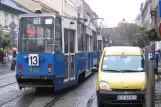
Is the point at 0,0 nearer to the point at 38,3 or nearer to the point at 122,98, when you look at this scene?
the point at 38,3

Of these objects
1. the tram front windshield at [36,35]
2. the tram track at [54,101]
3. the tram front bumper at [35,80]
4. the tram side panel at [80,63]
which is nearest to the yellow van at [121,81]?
the tram track at [54,101]

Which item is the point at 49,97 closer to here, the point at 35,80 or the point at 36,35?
the point at 35,80

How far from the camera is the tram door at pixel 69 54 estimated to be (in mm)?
13961

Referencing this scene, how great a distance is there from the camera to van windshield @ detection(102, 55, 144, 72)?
10.8 m

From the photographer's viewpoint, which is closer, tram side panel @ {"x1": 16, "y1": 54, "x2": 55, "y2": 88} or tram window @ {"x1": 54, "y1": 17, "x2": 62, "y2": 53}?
tram side panel @ {"x1": 16, "y1": 54, "x2": 55, "y2": 88}

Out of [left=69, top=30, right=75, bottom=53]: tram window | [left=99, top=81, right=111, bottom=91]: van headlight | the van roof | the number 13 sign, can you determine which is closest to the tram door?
[left=69, top=30, right=75, bottom=53]: tram window

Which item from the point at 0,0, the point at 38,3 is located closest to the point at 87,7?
the point at 38,3

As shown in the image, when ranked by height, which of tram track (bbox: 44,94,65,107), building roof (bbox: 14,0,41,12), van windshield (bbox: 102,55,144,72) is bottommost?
tram track (bbox: 44,94,65,107)

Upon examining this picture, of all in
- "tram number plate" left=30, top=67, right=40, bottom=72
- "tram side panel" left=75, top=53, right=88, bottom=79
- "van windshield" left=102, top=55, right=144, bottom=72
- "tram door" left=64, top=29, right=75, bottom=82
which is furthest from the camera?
"tram side panel" left=75, top=53, right=88, bottom=79

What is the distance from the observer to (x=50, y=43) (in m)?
12.9

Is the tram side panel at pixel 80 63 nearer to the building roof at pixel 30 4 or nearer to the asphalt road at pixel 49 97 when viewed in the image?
the asphalt road at pixel 49 97

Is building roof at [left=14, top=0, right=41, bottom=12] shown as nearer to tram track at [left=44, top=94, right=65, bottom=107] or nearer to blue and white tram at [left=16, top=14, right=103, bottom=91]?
blue and white tram at [left=16, top=14, right=103, bottom=91]

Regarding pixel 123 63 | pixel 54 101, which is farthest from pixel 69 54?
pixel 123 63

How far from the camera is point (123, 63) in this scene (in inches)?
433
